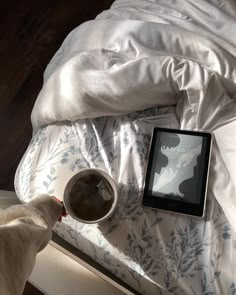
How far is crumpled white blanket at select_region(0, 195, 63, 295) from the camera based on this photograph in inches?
16.7

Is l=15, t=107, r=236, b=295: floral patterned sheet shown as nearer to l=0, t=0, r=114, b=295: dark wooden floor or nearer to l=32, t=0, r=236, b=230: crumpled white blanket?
l=32, t=0, r=236, b=230: crumpled white blanket

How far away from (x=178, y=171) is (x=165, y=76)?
183 mm

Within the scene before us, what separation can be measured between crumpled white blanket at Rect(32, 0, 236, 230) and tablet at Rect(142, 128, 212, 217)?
0.02 m

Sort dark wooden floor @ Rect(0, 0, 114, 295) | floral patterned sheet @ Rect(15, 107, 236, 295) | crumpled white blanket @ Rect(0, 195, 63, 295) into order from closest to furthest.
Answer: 1. crumpled white blanket @ Rect(0, 195, 63, 295)
2. floral patterned sheet @ Rect(15, 107, 236, 295)
3. dark wooden floor @ Rect(0, 0, 114, 295)

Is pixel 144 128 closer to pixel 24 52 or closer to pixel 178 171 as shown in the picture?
pixel 178 171

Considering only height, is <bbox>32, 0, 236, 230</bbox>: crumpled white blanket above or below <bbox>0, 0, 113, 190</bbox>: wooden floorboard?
above

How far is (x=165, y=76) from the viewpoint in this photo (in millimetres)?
756

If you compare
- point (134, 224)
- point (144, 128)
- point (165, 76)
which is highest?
point (165, 76)

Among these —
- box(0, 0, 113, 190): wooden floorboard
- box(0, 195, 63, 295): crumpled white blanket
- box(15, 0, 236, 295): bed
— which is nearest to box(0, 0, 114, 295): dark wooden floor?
A: box(0, 0, 113, 190): wooden floorboard

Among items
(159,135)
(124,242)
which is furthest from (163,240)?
(159,135)

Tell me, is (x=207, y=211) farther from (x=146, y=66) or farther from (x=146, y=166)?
(x=146, y=66)

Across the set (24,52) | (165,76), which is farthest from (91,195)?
(24,52)

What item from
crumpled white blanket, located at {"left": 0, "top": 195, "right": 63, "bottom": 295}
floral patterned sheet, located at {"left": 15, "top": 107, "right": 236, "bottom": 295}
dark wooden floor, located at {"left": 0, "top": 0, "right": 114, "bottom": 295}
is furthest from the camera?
dark wooden floor, located at {"left": 0, "top": 0, "right": 114, "bottom": 295}

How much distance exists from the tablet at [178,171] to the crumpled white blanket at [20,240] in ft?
0.69
